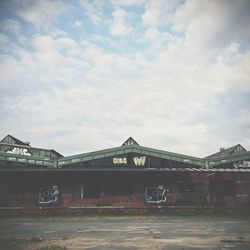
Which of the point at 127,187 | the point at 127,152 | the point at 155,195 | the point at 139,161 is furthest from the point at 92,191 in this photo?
the point at 155,195

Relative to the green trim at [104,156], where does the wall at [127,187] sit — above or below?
below

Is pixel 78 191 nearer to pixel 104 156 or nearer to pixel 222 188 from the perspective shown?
pixel 104 156

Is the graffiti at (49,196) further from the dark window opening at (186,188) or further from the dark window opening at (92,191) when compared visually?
the dark window opening at (186,188)

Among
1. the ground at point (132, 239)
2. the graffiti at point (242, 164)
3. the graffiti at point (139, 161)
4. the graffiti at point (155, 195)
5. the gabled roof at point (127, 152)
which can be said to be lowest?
the ground at point (132, 239)

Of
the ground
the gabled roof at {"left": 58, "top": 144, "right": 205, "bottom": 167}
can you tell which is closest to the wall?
the gabled roof at {"left": 58, "top": 144, "right": 205, "bottom": 167}

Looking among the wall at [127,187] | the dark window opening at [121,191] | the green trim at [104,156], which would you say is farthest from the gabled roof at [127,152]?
the dark window opening at [121,191]

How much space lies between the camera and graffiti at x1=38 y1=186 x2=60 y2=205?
75.7 ft

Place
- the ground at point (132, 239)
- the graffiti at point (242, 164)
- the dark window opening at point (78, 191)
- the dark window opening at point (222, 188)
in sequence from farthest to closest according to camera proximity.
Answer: the graffiti at point (242, 164), the dark window opening at point (222, 188), the dark window opening at point (78, 191), the ground at point (132, 239)

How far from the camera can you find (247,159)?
26.0 meters

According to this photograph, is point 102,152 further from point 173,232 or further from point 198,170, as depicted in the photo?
point 173,232

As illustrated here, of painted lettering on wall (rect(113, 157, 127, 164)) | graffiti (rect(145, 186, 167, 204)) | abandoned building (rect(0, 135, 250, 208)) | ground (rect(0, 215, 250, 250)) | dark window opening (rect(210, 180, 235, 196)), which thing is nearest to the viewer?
ground (rect(0, 215, 250, 250))

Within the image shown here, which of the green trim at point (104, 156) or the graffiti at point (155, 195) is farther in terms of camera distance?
the green trim at point (104, 156)

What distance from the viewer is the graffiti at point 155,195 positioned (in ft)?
76.6

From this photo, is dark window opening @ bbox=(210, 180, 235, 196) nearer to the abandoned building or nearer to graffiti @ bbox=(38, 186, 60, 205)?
the abandoned building
